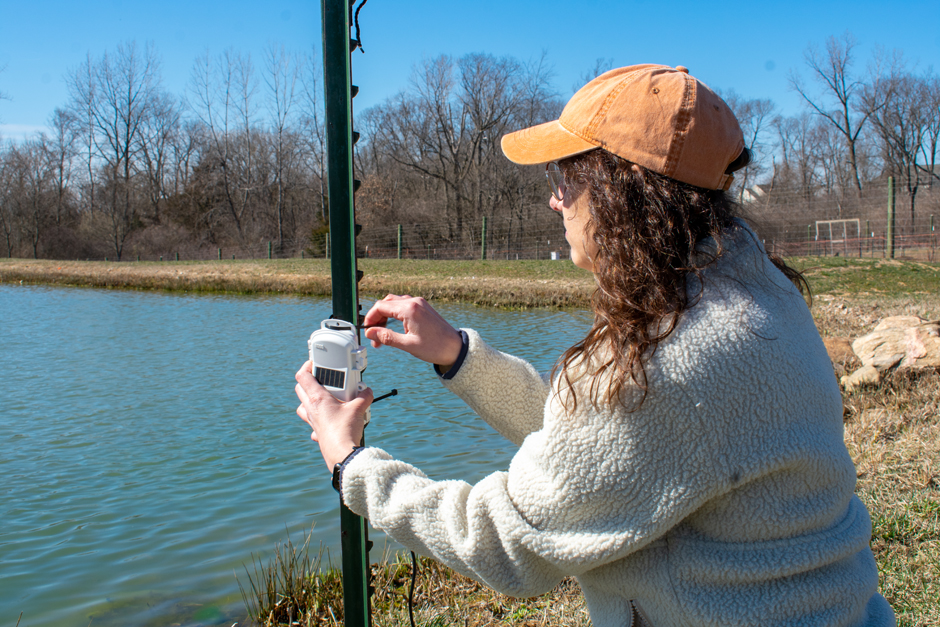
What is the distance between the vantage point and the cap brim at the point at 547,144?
1.35m

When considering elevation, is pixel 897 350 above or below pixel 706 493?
below

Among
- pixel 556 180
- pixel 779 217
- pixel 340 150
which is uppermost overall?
pixel 779 217

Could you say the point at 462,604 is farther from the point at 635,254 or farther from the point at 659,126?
the point at 659,126

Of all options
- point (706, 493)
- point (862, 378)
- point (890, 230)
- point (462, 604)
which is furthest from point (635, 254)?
point (890, 230)

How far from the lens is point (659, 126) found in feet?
4.17

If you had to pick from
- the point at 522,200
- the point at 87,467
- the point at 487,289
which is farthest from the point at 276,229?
the point at 87,467

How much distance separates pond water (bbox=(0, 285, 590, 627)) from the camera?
12.9 ft

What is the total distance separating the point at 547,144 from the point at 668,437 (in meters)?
0.60

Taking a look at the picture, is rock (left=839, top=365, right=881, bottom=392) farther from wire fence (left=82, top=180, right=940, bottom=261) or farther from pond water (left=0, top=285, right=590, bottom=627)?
wire fence (left=82, top=180, right=940, bottom=261)

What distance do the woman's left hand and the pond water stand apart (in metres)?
2.38

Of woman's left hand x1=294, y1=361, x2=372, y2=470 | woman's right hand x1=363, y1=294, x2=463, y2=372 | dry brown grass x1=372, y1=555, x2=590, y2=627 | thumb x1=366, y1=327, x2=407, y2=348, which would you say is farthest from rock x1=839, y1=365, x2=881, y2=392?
woman's left hand x1=294, y1=361, x2=372, y2=470

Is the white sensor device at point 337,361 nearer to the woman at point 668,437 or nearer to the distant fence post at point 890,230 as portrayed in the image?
the woman at point 668,437

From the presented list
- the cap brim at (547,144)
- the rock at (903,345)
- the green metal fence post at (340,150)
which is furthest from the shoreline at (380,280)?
the cap brim at (547,144)

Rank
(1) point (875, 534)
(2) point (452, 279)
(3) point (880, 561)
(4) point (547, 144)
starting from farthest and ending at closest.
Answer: (2) point (452, 279), (1) point (875, 534), (3) point (880, 561), (4) point (547, 144)
